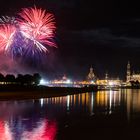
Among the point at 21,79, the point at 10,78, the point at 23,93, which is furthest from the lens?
the point at 21,79

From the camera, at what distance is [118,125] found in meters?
24.0

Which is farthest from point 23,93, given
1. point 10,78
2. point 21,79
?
point 21,79

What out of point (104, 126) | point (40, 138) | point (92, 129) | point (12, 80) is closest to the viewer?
point (40, 138)

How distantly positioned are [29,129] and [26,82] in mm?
108570

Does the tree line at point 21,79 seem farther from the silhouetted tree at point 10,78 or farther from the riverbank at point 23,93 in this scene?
the riverbank at point 23,93

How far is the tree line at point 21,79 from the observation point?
120312mm

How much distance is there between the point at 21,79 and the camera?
127812mm

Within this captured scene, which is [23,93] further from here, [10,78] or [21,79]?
[21,79]

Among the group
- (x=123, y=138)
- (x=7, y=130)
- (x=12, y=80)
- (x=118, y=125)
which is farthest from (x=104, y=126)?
(x=12, y=80)

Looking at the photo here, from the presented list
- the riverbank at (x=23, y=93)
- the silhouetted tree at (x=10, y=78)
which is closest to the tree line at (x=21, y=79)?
the silhouetted tree at (x=10, y=78)

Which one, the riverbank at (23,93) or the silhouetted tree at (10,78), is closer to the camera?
the riverbank at (23,93)

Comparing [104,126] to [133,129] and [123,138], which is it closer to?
[133,129]

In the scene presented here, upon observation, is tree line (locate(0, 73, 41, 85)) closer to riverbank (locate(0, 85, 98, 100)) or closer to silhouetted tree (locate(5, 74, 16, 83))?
silhouetted tree (locate(5, 74, 16, 83))

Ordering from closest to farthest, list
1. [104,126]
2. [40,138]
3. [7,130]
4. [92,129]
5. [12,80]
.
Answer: [40,138] < [7,130] < [92,129] < [104,126] < [12,80]
